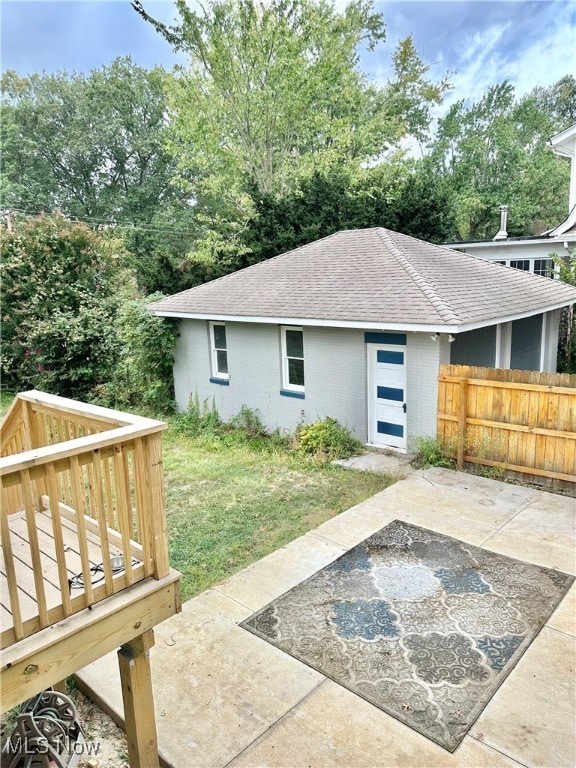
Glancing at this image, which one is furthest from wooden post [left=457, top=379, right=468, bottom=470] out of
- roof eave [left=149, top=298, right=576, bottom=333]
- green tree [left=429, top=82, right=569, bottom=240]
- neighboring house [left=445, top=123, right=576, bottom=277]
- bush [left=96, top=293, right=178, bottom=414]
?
green tree [left=429, top=82, right=569, bottom=240]

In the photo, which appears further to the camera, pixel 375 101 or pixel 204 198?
pixel 204 198

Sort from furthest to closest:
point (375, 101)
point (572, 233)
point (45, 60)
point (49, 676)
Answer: point (375, 101) < point (572, 233) < point (45, 60) < point (49, 676)

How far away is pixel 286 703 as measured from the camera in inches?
137

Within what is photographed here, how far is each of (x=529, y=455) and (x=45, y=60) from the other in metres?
7.48

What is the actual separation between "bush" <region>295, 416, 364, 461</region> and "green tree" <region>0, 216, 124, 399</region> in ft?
23.7

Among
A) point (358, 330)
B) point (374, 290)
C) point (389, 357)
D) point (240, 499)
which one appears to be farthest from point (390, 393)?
point (240, 499)

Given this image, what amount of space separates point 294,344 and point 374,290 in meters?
2.01

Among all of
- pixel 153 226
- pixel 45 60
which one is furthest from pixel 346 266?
pixel 153 226

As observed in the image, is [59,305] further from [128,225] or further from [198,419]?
[128,225]

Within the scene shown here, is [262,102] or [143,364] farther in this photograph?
[262,102]

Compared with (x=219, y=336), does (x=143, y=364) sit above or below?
below

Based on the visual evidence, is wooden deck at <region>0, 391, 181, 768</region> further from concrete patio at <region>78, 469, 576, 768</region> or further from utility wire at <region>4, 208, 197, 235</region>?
utility wire at <region>4, 208, 197, 235</region>

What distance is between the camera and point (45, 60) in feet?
13.2

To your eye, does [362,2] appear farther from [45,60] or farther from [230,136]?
[45,60]
